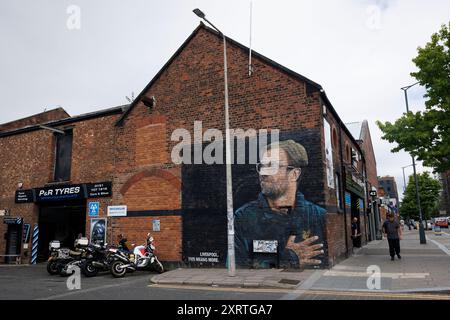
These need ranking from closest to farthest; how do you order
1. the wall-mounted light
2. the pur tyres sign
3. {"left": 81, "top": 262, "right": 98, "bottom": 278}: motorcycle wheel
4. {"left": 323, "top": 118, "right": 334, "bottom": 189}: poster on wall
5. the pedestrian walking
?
{"left": 81, "top": 262, "right": 98, "bottom": 278}: motorcycle wheel → {"left": 323, "top": 118, "right": 334, "bottom": 189}: poster on wall → the pedestrian walking → the wall-mounted light → the pur tyres sign

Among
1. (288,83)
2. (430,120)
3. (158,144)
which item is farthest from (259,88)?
(430,120)

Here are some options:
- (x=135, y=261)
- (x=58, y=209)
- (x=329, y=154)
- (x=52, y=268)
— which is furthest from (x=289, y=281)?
(x=58, y=209)

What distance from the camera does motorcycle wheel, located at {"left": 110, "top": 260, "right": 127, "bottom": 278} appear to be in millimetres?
11805

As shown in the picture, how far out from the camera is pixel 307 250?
11453 mm

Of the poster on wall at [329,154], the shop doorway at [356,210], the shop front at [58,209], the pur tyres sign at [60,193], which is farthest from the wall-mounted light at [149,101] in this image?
the shop doorway at [356,210]

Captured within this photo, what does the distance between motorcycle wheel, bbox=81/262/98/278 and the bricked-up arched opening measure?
7.41ft

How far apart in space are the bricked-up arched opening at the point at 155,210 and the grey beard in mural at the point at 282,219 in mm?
2613

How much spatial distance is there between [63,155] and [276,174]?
38.4 feet

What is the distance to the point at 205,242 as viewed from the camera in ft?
42.8

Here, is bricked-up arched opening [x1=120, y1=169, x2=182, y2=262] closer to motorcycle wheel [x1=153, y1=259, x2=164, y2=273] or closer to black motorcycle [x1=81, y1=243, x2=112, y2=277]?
motorcycle wheel [x1=153, y1=259, x2=164, y2=273]

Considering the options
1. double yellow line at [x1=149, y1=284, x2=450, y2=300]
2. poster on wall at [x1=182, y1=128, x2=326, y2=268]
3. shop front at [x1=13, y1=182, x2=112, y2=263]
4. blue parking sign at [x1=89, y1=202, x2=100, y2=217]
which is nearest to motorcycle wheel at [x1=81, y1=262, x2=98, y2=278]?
poster on wall at [x1=182, y1=128, x2=326, y2=268]

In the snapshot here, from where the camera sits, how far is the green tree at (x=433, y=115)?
14.1m

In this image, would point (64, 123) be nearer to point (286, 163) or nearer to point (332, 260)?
point (286, 163)

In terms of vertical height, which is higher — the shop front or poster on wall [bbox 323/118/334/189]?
poster on wall [bbox 323/118/334/189]
